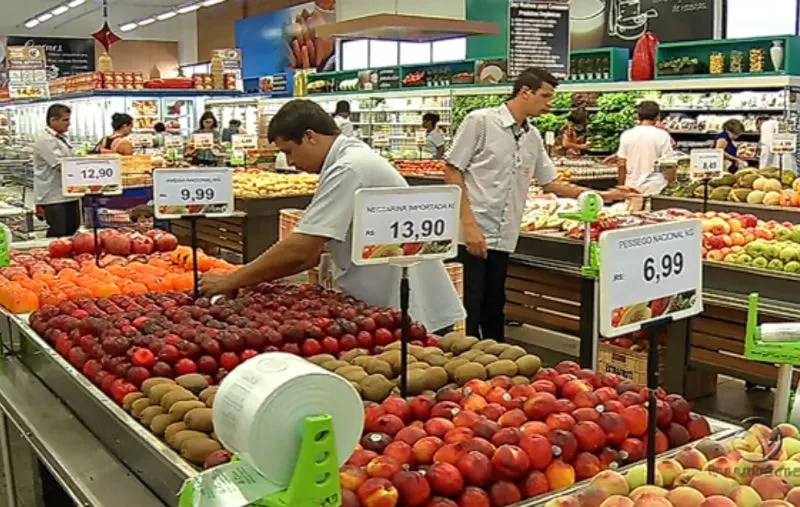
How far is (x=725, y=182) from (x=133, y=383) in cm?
531

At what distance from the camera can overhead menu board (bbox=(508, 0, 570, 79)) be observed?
31.3 ft

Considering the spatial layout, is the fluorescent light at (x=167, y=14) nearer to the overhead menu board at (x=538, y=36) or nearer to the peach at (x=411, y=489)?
the overhead menu board at (x=538, y=36)

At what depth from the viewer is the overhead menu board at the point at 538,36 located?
9.54m

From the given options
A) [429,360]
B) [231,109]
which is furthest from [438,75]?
[429,360]

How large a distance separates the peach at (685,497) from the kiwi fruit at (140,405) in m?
1.41

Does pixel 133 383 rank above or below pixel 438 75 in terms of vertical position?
below

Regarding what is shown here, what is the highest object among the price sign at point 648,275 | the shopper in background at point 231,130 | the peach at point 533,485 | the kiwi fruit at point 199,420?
the shopper in background at point 231,130

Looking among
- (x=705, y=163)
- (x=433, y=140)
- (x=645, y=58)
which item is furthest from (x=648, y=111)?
(x=433, y=140)

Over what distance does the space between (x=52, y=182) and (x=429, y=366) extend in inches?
271

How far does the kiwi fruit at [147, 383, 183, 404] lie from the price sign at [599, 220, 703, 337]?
1.26 meters

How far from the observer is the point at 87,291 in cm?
395

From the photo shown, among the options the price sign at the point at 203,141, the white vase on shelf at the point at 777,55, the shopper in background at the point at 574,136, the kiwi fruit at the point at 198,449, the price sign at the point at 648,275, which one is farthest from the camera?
the shopper in background at the point at 574,136

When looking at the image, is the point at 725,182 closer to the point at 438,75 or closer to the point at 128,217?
the point at 128,217

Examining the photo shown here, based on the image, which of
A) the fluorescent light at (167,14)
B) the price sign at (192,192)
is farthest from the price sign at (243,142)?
the fluorescent light at (167,14)
